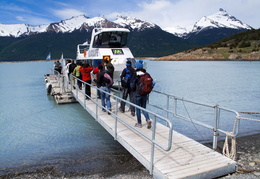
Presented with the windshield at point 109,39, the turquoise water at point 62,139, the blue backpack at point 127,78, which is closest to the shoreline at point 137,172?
the turquoise water at point 62,139

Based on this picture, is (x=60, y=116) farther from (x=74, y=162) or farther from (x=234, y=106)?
(x=234, y=106)

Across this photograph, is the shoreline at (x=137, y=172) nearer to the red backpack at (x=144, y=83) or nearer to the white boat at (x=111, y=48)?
the red backpack at (x=144, y=83)

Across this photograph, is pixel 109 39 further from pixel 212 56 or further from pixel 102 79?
pixel 212 56

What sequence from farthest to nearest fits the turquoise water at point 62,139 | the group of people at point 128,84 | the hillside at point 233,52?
the hillside at point 233,52, the turquoise water at point 62,139, the group of people at point 128,84

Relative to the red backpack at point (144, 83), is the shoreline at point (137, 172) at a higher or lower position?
lower

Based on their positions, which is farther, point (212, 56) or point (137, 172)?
point (212, 56)

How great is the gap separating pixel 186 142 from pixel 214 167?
4.47 ft

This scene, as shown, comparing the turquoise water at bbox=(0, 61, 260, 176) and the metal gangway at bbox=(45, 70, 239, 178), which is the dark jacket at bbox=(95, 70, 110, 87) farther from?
the turquoise water at bbox=(0, 61, 260, 176)

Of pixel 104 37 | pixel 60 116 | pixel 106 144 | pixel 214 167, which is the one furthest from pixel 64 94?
pixel 214 167

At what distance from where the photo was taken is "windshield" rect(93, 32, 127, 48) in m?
18.3

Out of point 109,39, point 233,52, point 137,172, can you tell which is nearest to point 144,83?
point 137,172

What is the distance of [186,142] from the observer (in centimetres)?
600

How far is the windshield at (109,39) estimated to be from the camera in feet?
60.0

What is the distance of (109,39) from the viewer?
1844cm
